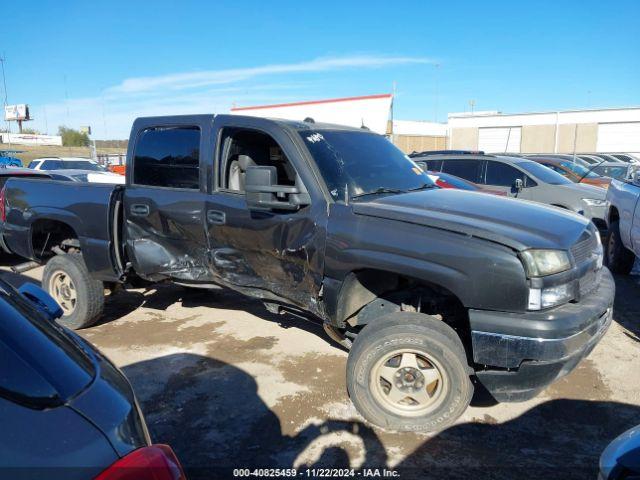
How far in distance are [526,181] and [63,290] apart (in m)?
8.37

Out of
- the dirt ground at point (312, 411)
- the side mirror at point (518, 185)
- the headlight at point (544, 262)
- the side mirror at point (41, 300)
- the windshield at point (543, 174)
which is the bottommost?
the dirt ground at point (312, 411)

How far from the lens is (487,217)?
11.0 ft

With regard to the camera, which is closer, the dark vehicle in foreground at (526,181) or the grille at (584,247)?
the grille at (584,247)

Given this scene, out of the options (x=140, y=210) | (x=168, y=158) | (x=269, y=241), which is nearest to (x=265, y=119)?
(x=269, y=241)

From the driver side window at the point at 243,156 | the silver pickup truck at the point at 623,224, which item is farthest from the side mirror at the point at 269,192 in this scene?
the silver pickup truck at the point at 623,224

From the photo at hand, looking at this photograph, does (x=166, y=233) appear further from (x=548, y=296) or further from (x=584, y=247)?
(x=584, y=247)

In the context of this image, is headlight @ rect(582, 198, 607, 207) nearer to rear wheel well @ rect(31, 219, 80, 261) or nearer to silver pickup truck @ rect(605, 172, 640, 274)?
silver pickup truck @ rect(605, 172, 640, 274)

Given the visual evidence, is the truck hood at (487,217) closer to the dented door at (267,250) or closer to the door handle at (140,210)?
the dented door at (267,250)

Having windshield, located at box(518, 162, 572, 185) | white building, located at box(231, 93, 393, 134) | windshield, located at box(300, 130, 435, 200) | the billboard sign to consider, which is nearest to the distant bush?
the billboard sign

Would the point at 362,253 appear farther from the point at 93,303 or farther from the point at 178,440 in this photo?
the point at 93,303

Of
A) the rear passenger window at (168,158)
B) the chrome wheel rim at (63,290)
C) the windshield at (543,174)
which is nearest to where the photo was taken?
the rear passenger window at (168,158)

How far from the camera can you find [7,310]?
165 centimetres

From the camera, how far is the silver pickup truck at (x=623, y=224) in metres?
6.00

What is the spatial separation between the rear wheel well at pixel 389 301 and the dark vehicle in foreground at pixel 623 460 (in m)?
1.55
